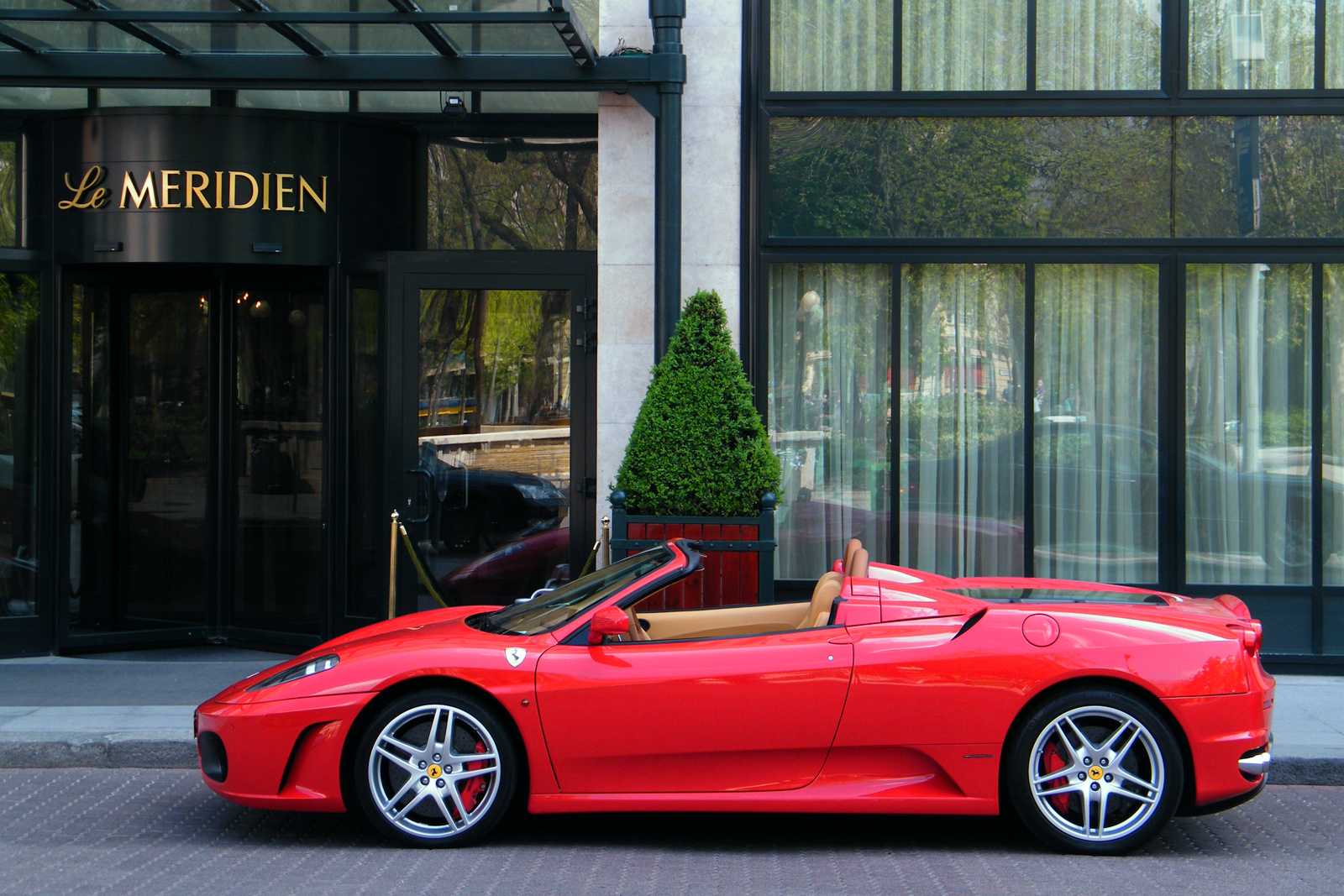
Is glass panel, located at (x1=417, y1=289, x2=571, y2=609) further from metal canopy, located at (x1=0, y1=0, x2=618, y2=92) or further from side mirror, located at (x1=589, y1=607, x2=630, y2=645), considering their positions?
side mirror, located at (x1=589, y1=607, x2=630, y2=645)

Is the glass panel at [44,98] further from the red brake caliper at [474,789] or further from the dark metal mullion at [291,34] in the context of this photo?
the red brake caliper at [474,789]

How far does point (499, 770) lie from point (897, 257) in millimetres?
5181

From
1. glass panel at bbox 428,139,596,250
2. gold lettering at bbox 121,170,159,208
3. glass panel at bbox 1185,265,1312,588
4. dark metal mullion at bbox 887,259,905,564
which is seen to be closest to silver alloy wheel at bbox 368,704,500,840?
dark metal mullion at bbox 887,259,905,564

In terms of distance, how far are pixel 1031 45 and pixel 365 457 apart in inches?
223

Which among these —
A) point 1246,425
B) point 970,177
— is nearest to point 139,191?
point 970,177

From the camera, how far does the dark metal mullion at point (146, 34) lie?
702cm

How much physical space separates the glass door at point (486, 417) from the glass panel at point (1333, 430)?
5.19 m

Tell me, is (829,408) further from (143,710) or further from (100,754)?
(100,754)

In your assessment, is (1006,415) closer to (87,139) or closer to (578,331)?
(578,331)

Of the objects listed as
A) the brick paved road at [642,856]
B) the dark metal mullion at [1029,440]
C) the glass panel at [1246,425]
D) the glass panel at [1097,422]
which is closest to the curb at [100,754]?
the brick paved road at [642,856]

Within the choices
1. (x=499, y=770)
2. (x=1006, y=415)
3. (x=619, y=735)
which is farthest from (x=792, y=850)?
(x=1006, y=415)

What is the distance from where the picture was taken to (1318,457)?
847cm

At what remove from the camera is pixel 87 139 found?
8.59 m

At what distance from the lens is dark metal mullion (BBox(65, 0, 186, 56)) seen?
7.02 metres
